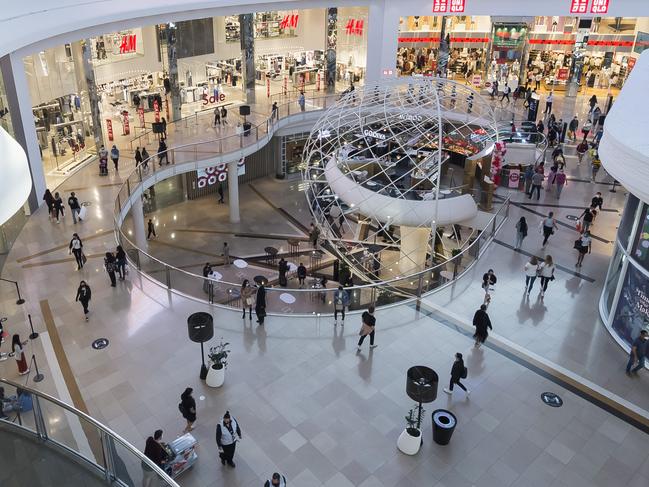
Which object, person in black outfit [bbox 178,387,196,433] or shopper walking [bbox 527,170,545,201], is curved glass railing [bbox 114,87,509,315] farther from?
person in black outfit [bbox 178,387,196,433]

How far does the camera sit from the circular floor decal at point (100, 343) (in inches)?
482

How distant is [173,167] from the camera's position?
2019 centimetres

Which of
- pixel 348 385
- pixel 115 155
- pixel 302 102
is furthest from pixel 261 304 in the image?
pixel 302 102

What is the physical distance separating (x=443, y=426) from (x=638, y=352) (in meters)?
4.80

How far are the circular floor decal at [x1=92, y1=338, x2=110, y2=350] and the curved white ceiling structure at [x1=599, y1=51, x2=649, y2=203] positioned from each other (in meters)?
10.6

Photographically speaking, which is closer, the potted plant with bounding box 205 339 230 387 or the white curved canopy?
the potted plant with bounding box 205 339 230 387

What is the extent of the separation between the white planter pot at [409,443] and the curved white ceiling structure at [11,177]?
22.3 ft

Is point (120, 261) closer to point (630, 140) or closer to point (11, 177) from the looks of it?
point (11, 177)

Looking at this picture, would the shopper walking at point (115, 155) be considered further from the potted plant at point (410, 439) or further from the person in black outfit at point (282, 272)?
the potted plant at point (410, 439)

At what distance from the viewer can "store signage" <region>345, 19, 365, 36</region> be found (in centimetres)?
3155

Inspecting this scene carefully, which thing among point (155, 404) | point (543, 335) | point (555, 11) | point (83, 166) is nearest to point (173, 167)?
point (83, 166)

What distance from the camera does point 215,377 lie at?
11.1m

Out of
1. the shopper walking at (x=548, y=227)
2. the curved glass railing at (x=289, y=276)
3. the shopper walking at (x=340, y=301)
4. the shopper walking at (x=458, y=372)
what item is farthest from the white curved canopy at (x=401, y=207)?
the shopper walking at (x=458, y=372)

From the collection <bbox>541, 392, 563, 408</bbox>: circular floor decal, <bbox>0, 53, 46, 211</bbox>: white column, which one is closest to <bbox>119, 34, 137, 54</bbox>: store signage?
<bbox>0, 53, 46, 211</bbox>: white column
